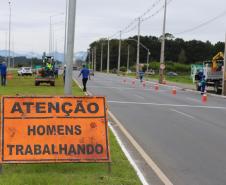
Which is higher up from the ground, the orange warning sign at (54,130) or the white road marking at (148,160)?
the orange warning sign at (54,130)

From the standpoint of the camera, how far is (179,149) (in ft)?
38.1

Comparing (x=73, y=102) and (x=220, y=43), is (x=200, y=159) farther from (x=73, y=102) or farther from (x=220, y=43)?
(x=220, y=43)

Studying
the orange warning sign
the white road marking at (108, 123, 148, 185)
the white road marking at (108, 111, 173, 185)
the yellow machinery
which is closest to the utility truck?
the yellow machinery

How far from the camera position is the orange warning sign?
8172mm

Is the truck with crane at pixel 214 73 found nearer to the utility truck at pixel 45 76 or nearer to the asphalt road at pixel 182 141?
the utility truck at pixel 45 76

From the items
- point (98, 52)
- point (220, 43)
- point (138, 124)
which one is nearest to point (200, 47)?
point (220, 43)

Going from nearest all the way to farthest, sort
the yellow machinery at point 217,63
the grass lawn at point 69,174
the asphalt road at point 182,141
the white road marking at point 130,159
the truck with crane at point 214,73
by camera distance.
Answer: the grass lawn at point 69,174
the white road marking at point 130,159
the asphalt road at point 182,141
the truck with crane at point 214,73
the yellow machinery at point 217,63

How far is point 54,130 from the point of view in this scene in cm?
837

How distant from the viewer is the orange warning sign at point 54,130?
322 inches

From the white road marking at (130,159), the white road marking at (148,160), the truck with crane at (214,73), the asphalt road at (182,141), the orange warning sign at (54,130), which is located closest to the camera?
the orange warning sign at (54,130)

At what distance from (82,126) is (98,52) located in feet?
617

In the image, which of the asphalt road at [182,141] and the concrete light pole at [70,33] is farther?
the concrete light pole at [70,33]

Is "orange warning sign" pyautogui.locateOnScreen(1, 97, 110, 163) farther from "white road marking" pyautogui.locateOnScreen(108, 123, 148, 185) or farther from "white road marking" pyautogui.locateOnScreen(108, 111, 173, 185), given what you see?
"white road marking" pyautogui.locateOnScreen(108, 111, 173, 185)

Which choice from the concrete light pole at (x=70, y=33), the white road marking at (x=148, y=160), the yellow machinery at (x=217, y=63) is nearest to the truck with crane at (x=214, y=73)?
the yellow machinery at (x=217, y=63)
